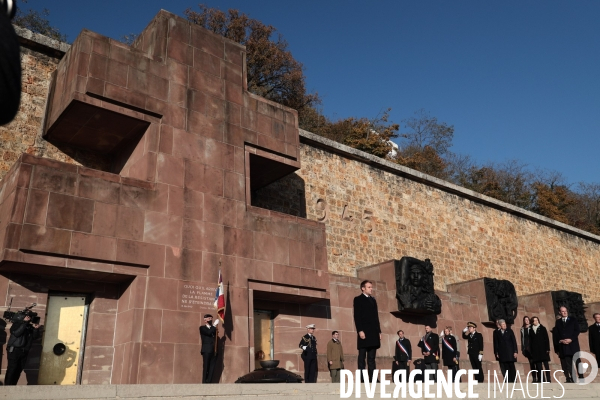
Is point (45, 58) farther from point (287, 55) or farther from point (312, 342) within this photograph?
point (287, 55)

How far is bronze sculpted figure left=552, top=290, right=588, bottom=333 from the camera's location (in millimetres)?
19984

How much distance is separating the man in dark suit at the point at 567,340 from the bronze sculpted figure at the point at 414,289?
Answer: 376 centimetres

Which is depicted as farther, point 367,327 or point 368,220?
point 368,220

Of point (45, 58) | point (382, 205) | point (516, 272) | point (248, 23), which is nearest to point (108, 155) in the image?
point (45, 58)

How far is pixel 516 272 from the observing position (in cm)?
2238

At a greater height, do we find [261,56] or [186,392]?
[261,56]

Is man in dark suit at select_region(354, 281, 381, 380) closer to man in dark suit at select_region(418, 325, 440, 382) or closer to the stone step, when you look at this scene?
the stone step

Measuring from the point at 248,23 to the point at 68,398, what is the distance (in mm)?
25566

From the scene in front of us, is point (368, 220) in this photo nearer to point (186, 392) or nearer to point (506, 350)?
point (506, 350)

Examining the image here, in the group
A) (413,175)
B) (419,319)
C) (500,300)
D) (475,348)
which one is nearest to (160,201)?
(475,348)

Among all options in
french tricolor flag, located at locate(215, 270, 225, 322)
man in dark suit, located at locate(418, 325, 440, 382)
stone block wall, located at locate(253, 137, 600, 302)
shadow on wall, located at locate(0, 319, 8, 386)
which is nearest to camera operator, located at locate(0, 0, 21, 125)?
shadow on wall, located at locate(0, 319, 8, 386)

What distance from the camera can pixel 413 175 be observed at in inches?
775

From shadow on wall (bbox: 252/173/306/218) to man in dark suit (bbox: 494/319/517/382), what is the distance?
6.06m

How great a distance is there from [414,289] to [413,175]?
574 centimetres
